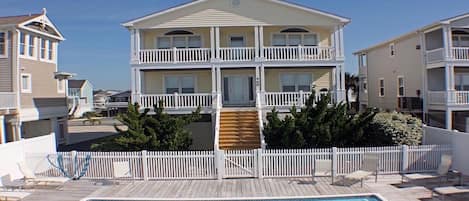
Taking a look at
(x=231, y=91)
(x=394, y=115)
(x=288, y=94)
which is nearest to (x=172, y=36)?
(x=231, y=91)

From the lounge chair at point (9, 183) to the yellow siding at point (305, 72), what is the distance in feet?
48.2

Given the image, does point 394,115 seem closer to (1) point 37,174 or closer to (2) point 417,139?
(2) point 417,139

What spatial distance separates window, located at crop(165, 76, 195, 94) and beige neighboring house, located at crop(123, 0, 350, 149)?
0.21 ft

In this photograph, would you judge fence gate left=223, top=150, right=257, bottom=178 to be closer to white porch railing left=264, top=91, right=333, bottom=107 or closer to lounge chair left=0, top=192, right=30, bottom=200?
lounge chair left=0, top=192, right=30, bottom=200

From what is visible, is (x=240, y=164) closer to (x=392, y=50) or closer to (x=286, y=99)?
(x=286, y=99)

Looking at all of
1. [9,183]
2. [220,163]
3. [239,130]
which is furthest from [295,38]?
[9,183]

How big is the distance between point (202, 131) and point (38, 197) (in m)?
11.5

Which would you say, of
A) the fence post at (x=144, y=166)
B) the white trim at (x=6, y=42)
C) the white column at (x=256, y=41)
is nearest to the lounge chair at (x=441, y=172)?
the fence post at (x=144, y=166)

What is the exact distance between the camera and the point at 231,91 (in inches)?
954

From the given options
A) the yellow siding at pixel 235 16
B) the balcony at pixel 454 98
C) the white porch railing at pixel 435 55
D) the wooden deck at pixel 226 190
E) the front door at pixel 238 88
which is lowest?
the wooden deck at pixel 226 190

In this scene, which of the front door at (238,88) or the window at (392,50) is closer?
the front door at (238,88)

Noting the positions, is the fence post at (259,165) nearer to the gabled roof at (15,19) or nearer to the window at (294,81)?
the window at (294,81)

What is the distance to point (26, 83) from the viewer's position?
23703 mm

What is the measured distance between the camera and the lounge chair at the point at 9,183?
43.0 ft
